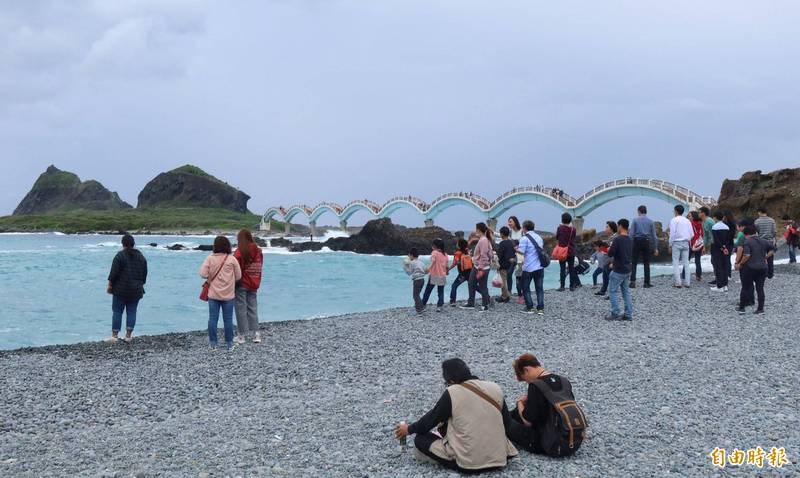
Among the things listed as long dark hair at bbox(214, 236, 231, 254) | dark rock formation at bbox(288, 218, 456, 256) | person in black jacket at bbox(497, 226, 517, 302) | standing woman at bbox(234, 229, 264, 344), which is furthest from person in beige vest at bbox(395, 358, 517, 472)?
dark rock formation at bbox(288, 218, 456, 256)

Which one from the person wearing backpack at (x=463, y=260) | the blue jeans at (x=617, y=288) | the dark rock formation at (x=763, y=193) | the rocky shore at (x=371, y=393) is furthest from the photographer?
the dark rock formation at (x=763, y=193)

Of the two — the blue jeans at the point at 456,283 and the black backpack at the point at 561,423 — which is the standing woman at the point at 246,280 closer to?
the blue jeans at the point at 456,283

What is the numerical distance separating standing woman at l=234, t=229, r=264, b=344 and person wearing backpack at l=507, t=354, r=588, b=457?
20.3ft

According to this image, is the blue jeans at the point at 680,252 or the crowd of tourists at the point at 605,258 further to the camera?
the blue jeans at the point at 680,252

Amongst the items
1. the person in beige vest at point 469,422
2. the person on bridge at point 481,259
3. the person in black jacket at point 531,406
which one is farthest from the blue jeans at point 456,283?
the person in beige vest at point 469,422

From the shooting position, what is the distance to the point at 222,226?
465 feet

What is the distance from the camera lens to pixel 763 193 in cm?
3869

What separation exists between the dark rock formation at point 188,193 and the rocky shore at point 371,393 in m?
172

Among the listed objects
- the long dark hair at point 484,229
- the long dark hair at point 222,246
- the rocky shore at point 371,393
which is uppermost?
the long dark hair at point 484,229

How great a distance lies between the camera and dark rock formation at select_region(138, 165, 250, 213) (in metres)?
175

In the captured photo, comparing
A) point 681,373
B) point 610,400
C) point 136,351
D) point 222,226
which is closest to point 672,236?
point 681,373

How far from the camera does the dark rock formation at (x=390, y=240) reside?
190 feet

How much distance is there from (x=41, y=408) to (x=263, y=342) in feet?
12.8

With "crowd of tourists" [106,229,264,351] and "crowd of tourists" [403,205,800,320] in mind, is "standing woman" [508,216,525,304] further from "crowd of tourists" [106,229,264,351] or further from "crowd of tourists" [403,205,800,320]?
"crowd of tourists" [106,229,264,351]
